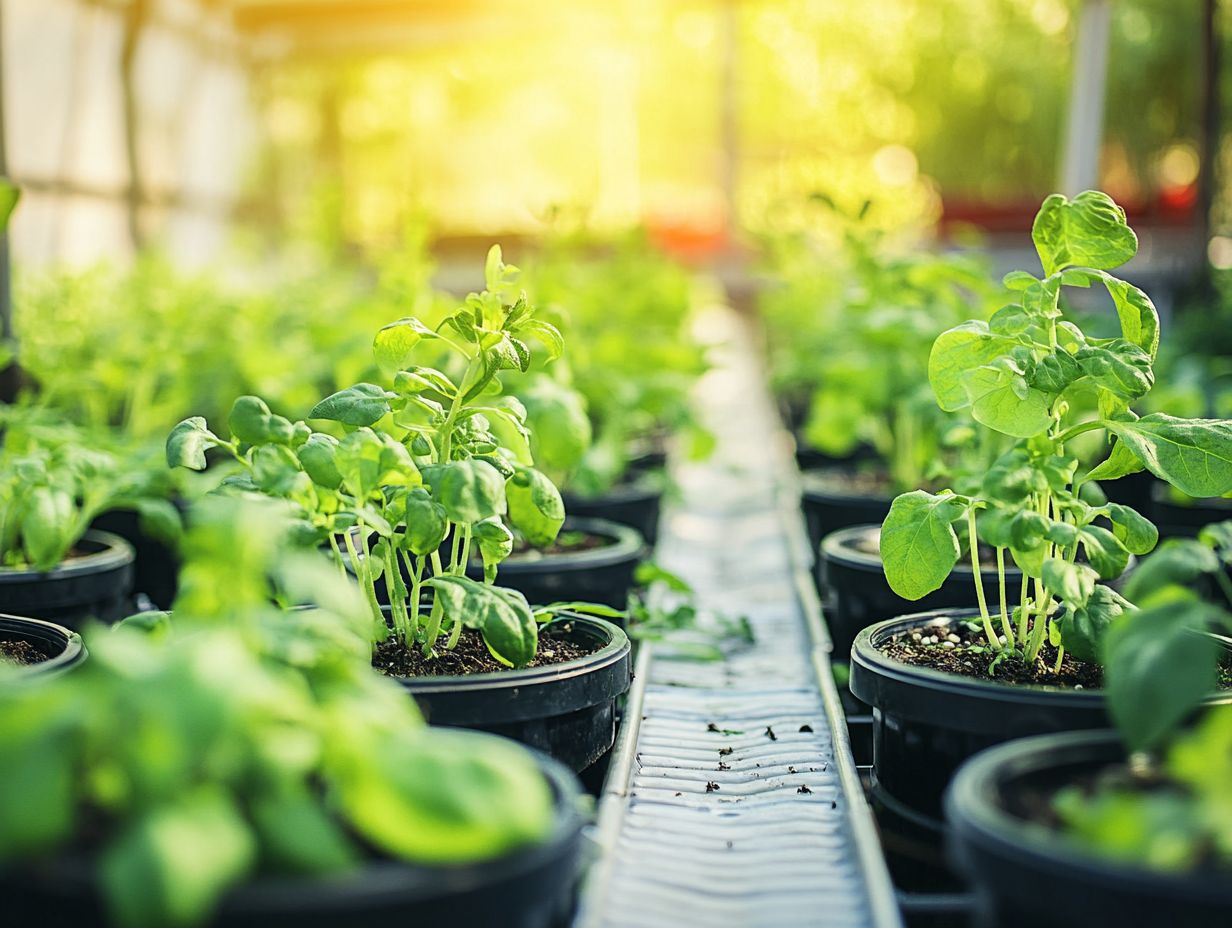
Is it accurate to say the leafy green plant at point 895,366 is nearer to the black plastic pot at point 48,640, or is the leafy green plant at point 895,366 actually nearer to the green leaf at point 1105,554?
the green leaf at point 1105,554

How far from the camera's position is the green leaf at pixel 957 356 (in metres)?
1.37

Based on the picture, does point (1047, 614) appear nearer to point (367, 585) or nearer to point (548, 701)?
point (548, 701)

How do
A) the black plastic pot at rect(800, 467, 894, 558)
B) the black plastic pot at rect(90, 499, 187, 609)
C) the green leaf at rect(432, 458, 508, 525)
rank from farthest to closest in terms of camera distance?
the black plastic pot at rect(90, 499, 187, 609) → the black plastic pot at rect(800, 467, 894, 558) → the green leaf at rect(432, 458, 508, 525)

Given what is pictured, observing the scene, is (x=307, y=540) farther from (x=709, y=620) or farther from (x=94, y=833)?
(x=709, y=620)

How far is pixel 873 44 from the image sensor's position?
15609 mm

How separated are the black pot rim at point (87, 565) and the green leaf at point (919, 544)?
115 centimetres

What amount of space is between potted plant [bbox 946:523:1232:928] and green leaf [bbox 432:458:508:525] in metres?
0.48

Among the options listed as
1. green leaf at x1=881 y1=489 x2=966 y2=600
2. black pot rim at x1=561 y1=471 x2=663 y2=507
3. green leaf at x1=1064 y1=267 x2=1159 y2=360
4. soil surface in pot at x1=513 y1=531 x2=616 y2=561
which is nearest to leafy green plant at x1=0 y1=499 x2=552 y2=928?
green leaf at x1=881 y1=489 x2=966 y2=600

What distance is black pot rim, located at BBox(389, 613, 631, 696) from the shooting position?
4.02 feet

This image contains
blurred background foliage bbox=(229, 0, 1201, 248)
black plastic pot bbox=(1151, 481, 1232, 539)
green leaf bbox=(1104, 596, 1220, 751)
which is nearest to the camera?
green leaf bbox=(1104, 596, 1220, 751)

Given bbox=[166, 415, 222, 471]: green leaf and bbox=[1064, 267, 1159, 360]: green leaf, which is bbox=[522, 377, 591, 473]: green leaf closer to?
bbox=[166, 415, 222, 471]: green leaf

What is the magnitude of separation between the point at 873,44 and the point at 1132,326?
603 inches

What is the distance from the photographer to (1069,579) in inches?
47.4

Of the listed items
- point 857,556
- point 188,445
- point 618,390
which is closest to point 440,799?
point 188,445
